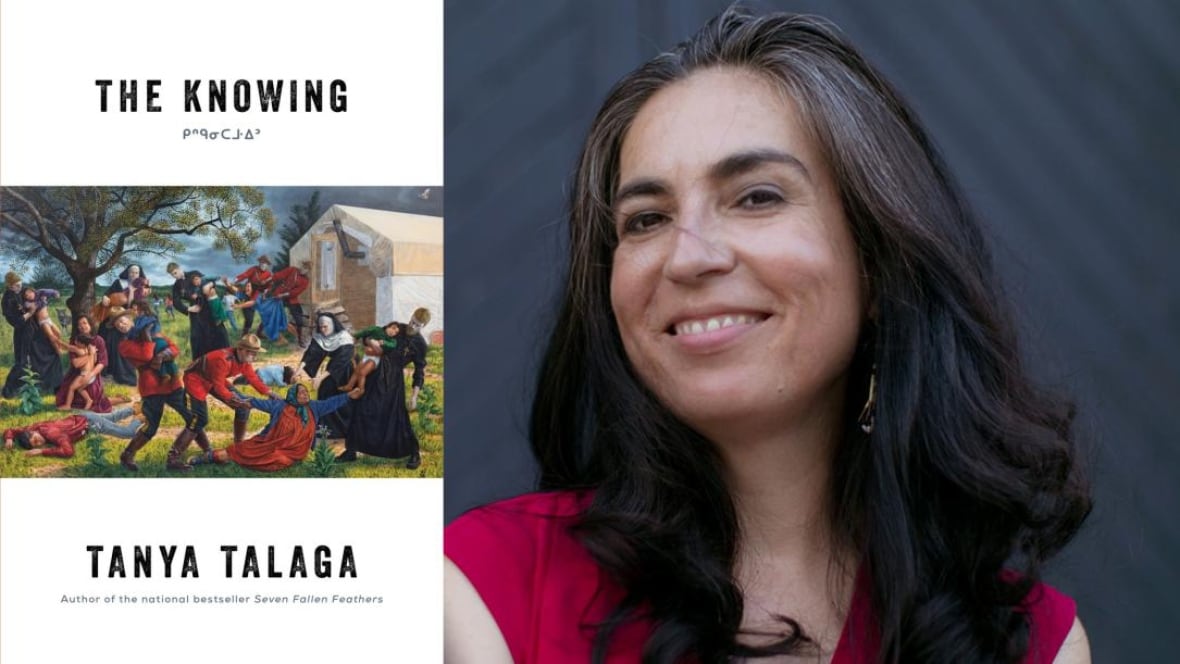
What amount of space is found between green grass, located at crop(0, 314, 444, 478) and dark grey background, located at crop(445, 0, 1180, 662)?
14.3 inches

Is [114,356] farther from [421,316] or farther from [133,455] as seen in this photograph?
[421,316]

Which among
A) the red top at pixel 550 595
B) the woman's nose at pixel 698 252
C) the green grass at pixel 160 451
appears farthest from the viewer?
the green grass at pixel 160 451

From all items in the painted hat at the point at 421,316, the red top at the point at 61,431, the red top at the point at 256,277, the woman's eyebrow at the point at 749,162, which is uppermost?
the woman's eyebrow at the point at 749,162

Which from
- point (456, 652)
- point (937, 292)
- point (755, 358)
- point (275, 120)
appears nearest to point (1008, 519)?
point (937, 292)

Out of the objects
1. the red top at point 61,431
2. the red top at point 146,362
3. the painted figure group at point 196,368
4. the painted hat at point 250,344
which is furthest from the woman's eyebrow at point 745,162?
the red top at point 61,431

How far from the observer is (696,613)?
1.87 m

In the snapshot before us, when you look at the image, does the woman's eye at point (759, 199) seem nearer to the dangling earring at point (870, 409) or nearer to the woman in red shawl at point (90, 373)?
the dangling earring at point (870, 409)

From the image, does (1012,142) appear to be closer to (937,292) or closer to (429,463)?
(937,292)

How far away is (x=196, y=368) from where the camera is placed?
6.57 feet

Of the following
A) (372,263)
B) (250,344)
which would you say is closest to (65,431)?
(250,344)

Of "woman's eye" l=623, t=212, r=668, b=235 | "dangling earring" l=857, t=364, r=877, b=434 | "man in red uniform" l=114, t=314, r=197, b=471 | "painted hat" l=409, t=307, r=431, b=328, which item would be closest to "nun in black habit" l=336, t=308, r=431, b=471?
"painted hat" l=409, t=307, r=431, b=328

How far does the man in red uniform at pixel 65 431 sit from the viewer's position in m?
2.00

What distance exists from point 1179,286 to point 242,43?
160 cm

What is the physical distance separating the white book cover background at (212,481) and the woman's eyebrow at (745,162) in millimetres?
431
